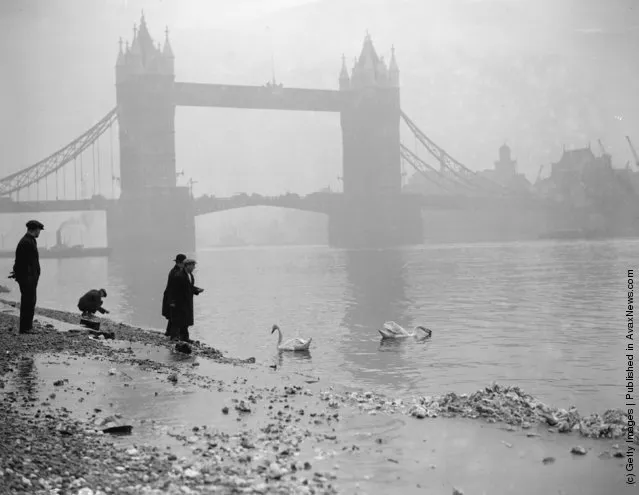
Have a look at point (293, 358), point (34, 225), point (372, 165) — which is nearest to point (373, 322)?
point (293, 358)

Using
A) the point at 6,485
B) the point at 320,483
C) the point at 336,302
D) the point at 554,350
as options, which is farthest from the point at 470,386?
the point at 336,302

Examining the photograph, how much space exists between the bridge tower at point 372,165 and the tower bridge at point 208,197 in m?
0.15

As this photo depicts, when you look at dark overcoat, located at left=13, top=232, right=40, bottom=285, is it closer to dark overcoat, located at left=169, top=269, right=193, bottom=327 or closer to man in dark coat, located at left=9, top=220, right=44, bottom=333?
man in dark coat, located at left=9, top=220, right=44, bottom=333

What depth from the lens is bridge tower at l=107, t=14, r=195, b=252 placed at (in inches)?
3976

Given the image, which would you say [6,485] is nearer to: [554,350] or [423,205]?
[554,350]

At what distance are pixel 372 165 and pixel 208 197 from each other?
28026 mm

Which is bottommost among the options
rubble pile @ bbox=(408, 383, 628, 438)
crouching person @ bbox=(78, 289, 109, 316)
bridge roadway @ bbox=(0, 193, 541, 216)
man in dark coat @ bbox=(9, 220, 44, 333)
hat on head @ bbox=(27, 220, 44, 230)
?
rubble pile @ bbox=(408, 383, 628, 438)

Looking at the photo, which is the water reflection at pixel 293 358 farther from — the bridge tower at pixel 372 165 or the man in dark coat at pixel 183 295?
the bridge tower at pixel 372 165

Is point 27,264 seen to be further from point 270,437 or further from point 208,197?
point 208,197

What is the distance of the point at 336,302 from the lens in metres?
30.1

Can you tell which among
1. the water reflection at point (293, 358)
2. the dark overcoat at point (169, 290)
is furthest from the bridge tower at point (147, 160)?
the dark overcoat at point (169, 290)

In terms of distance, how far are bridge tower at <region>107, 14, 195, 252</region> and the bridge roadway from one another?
2.56 metres

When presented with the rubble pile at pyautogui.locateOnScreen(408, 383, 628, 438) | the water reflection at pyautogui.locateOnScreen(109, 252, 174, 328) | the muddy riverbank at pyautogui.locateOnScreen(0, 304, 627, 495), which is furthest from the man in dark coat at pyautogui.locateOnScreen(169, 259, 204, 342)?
the water reflection at pyautogui.locateOnScreen(109, 252, 174, 328)

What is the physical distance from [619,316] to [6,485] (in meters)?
19.2
